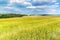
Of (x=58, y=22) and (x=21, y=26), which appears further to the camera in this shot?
(x=58, y=22)

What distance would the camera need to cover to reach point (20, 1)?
1.99m

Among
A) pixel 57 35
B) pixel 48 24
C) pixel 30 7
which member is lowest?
pixel 57 35

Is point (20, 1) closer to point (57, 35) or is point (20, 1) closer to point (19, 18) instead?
point (19, 18)

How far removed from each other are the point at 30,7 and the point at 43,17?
0.27m

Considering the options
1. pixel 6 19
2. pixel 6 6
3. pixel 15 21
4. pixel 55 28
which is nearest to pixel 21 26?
pixel 15 21

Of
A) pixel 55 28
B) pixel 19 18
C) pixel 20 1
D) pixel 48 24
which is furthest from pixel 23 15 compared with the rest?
pixel 55 28

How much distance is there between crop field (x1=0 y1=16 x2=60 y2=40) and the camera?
1.83 metres

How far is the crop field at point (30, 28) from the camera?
5.99 ft

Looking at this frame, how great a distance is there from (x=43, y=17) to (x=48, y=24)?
0.15 m

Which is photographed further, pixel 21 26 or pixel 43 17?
pixel 43 17

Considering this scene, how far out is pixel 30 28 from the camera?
1903mm

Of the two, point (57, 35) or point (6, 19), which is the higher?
point (6, 19)

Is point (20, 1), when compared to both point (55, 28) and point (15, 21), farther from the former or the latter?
point (55, 28)

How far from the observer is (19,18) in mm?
1999
